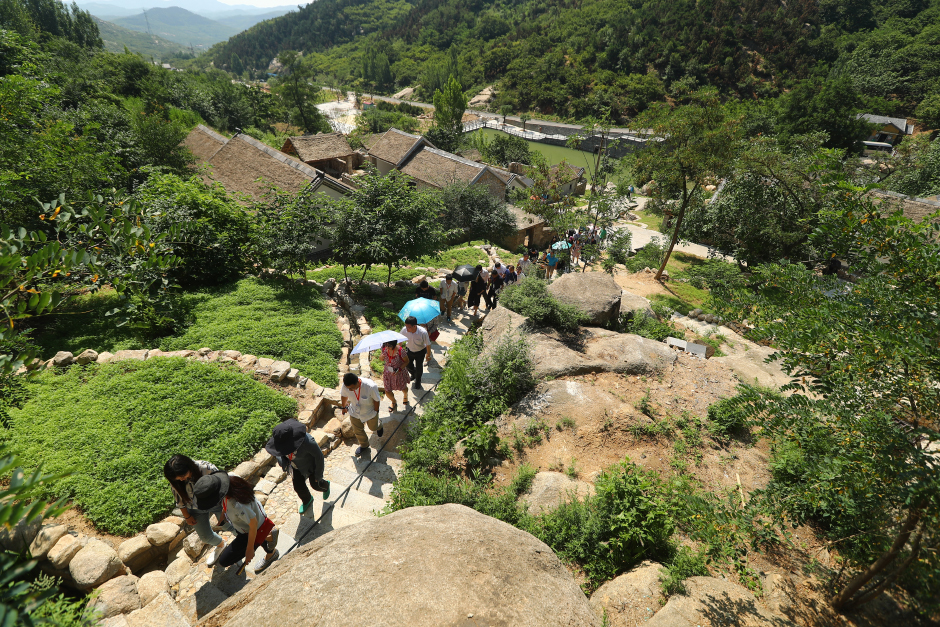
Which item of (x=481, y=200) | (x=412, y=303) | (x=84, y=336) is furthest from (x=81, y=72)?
(x=412, y=303)

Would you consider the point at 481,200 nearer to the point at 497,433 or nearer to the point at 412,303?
the point at 412,303

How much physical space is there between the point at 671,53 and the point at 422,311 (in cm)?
9271

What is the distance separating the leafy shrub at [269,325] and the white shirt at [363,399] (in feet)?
6.77

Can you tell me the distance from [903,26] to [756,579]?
106 metres

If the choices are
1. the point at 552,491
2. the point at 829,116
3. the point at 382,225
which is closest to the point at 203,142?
the point at 382,225

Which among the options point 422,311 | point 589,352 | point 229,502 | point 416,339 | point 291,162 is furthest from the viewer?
point 291,162

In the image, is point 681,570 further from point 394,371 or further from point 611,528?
point 394,371

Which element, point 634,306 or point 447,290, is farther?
point 634,306

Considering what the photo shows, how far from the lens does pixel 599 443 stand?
22.8 ft

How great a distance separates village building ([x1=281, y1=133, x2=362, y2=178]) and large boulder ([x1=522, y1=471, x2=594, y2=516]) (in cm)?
3006

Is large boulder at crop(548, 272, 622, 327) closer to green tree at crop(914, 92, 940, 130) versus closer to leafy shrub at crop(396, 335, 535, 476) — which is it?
leafy shrub at crop(396, 335, 535, 476)

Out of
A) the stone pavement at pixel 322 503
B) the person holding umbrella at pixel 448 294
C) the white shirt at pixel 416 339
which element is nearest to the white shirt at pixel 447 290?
the person holding umbrella at pixel 448 294

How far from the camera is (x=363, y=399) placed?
658 cm

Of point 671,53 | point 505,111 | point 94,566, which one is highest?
point 671,53
